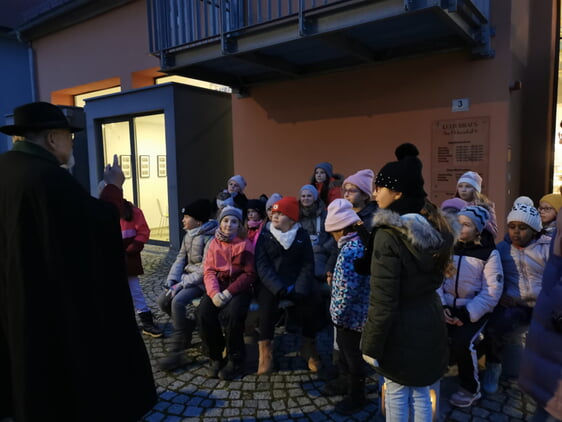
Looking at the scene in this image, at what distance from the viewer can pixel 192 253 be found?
3.98 m

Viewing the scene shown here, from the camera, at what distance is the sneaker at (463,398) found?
9.15 ft

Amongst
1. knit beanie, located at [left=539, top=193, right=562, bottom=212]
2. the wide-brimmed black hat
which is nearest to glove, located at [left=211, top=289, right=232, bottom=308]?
the wide-brimmed black hat

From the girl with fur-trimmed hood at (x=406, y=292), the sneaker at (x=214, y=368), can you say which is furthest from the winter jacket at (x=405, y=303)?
the sneaker at (x=214, y=368)

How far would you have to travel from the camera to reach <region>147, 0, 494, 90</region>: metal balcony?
4.54 meters

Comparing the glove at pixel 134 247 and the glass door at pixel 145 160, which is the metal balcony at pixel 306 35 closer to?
the glass door at pixel 145 160

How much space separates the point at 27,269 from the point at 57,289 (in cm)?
13

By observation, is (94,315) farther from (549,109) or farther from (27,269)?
(549,109)

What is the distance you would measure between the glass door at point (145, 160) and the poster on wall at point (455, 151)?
548 cm

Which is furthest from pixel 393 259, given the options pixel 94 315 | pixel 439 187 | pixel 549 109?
pixel 549 109

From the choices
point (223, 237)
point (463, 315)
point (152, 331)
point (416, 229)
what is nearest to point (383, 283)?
point (416, 229)

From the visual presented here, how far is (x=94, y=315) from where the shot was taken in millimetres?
1658

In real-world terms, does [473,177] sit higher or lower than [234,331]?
higher

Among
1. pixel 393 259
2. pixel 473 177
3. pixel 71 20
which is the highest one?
pixel 71 20

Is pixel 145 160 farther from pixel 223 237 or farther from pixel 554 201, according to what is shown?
pixel 554 201
